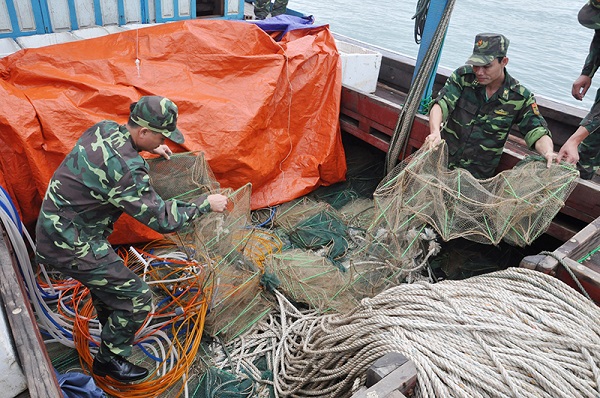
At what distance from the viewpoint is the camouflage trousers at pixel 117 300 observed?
2729 millimetres

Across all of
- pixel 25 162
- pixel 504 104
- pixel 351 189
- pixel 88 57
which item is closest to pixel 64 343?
pixel 25 162

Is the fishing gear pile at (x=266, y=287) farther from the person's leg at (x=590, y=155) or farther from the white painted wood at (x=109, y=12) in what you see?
the white painted wood at (x=109, y=12)

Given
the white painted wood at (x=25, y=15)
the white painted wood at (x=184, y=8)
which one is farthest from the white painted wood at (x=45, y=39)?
the white painted wood at (x=184, y=8)

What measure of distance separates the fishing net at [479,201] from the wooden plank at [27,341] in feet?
7.40

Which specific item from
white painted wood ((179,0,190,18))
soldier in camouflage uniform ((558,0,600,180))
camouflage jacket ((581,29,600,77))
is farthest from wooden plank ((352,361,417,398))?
white painted wood ((179,0,190,18))

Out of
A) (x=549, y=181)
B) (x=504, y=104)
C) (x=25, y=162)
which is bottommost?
(x=25, y=162)

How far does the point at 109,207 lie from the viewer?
2.70 m

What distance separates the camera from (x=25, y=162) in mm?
3502

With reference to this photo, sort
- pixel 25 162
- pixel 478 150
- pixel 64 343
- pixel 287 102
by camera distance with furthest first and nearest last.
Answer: pixel 287 102 → pixel 478 150 → pixel 25 162 → pixel 64 343

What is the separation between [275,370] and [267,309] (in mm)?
649

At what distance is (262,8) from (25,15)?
5.00m

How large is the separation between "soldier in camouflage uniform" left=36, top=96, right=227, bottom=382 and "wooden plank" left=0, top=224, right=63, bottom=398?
0.36 m

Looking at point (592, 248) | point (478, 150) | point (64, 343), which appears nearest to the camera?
point (592, 248)

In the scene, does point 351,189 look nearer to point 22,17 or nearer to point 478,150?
point 478,150
